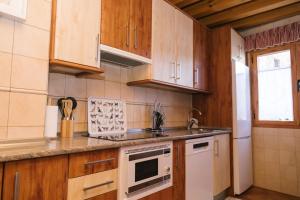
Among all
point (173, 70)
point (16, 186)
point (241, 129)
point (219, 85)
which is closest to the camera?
point (16, 186)

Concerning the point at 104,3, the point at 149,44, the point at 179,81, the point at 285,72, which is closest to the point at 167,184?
the point at 179,81

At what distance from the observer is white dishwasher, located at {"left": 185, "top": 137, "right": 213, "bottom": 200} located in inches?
82.4

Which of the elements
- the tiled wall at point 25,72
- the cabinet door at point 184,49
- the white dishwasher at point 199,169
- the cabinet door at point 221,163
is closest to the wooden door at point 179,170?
the white dishwasher at point 199,169

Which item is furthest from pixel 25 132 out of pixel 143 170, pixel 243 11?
pixel 243 11

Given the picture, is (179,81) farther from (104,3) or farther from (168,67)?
(104,3)

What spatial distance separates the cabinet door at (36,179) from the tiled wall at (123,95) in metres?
0.80

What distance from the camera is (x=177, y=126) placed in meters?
3.04

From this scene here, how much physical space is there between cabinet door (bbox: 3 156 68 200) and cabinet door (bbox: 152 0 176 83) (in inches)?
52.0

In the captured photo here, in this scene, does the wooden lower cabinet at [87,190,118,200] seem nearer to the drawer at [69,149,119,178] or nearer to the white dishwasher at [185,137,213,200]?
the drawer at [69,149,119,178]

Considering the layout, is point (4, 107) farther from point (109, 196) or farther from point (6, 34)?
point (109, 196)

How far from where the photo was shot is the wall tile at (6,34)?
1.20 m

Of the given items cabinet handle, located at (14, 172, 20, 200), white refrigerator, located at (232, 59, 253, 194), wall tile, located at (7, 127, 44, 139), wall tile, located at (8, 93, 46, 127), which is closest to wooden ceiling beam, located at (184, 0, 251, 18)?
white refrigerator, located at (232, 59, 253, 194)

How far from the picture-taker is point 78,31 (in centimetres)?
156

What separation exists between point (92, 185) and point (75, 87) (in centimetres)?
95
